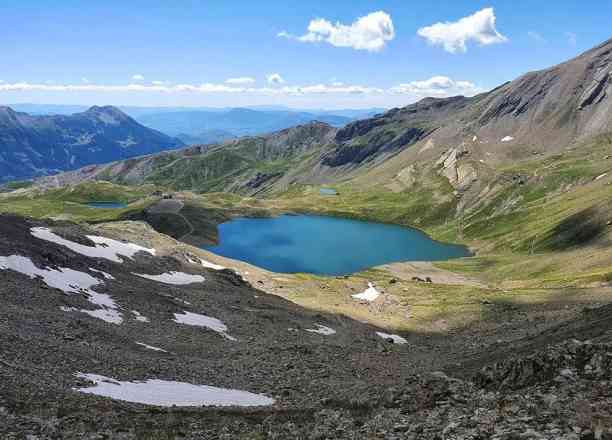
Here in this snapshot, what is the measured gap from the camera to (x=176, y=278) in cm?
7200

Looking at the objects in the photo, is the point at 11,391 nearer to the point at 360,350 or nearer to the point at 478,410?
the point at 478,410

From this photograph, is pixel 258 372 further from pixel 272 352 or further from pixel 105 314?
pixel 105 314

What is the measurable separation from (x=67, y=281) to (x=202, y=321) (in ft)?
45.1

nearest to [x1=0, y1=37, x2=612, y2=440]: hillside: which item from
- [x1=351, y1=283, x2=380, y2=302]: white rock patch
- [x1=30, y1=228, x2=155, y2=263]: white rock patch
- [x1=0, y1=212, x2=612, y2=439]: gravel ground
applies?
[x1=0, y1=212, x2=612, y2=439]: gravel ground

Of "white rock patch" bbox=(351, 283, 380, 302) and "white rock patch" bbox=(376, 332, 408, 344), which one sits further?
Result: "white rock patch" bbox=(351, 283, 380, 302)

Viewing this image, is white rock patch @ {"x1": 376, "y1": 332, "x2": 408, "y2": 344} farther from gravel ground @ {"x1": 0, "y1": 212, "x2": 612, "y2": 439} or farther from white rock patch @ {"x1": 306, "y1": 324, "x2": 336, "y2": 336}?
white rock patch @ {"x1": 306, "y1": 324, "x2": 336, "y2": 336}

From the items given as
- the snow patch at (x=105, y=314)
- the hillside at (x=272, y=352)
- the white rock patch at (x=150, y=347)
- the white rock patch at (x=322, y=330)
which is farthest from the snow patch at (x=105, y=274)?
the white rock patch at (x=322, y=330)

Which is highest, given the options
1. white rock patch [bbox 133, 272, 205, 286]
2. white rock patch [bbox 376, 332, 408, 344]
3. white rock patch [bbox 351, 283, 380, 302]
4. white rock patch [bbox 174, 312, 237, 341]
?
white rock patch [bbox 174, 312, 237, 341]

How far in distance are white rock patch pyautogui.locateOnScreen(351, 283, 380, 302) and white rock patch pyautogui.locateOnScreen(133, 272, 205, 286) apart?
31.1 m

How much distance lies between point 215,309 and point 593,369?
43.8 metres

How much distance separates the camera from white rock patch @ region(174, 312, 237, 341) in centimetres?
5069

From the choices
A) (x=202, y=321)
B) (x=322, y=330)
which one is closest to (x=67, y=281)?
(x=202, y=321)

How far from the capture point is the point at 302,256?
17588 cm

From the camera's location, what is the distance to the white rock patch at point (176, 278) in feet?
225
